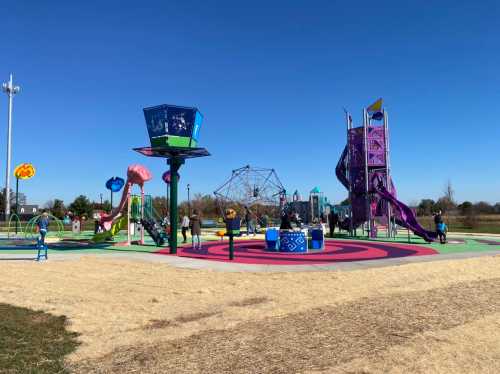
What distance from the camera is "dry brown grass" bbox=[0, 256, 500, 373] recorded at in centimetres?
530

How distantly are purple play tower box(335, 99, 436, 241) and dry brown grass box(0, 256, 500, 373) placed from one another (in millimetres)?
14760

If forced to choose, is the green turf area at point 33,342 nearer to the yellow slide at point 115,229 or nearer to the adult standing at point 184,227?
the yellow slide at point 115,229

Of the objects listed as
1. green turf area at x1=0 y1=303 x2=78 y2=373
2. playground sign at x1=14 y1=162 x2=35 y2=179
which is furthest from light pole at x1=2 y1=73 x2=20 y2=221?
green turf area at x1=0 y1=303 x2=78 y2=373

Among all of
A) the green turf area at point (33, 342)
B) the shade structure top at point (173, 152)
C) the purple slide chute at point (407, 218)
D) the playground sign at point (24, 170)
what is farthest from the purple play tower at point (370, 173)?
the playground sign at point (24, 170)

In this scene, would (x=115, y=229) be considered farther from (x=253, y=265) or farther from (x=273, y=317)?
(x=273, y=317)

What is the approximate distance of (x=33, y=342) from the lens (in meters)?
6.07

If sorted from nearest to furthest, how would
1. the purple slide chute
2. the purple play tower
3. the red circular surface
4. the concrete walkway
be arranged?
the concrete walkway
the red circular surface
the purple slide chute
the purple play tower

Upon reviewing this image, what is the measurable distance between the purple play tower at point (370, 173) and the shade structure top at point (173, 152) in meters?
13.2

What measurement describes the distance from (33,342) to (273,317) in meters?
3.95

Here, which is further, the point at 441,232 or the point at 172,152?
the point at 441,232

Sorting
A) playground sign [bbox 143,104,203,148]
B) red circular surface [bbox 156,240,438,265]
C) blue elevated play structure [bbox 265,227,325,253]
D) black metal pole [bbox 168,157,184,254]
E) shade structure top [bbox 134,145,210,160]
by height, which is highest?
playground sign [bbox 143,104,203,148]

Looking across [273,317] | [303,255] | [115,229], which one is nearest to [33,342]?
[273,317]

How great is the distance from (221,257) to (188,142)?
5642mm

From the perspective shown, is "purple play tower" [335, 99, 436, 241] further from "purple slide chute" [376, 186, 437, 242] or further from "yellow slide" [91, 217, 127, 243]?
"yellow slide" [91, 217, 127, 243]
